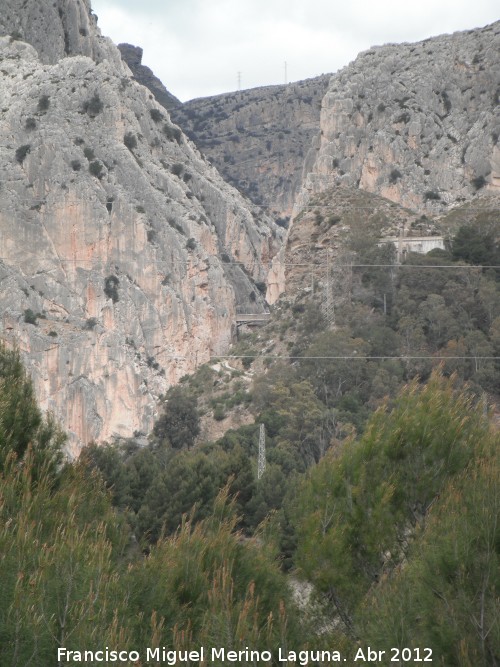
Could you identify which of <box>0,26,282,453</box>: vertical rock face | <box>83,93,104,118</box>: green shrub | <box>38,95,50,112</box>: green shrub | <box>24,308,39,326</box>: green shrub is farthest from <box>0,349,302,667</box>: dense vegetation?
<box>83,93,104,118</box>: green shrub

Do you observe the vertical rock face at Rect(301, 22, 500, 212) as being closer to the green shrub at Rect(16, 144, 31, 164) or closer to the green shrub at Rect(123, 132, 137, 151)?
the green shrub at Rect(123, 132, 137, 151)

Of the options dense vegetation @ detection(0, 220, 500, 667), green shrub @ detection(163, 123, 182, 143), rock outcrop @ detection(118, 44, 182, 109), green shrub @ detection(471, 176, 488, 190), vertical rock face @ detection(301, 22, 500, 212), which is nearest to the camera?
dense vegetation @ detection(0, 220, 500, 667)

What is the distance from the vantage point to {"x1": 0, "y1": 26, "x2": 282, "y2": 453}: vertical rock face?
41.8 meters

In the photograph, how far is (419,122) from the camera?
40.8 m

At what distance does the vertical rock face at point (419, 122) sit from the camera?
39.4 m

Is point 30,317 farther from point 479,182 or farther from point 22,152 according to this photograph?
point 479,182

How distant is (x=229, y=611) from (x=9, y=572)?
4.54 ft

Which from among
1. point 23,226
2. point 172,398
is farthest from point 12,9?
point 172,398

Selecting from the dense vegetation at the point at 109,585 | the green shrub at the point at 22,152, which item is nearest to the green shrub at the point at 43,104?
the green shrub at the point at 22,152

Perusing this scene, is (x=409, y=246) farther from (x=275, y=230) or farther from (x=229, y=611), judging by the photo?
(x=275, y=230)

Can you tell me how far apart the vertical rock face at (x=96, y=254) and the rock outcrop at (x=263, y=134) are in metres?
38.7

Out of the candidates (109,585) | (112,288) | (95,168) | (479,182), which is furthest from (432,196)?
(109,585)

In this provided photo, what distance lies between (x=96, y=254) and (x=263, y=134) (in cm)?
5014

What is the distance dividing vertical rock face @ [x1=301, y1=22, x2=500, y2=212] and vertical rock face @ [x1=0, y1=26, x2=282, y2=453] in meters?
7.67
